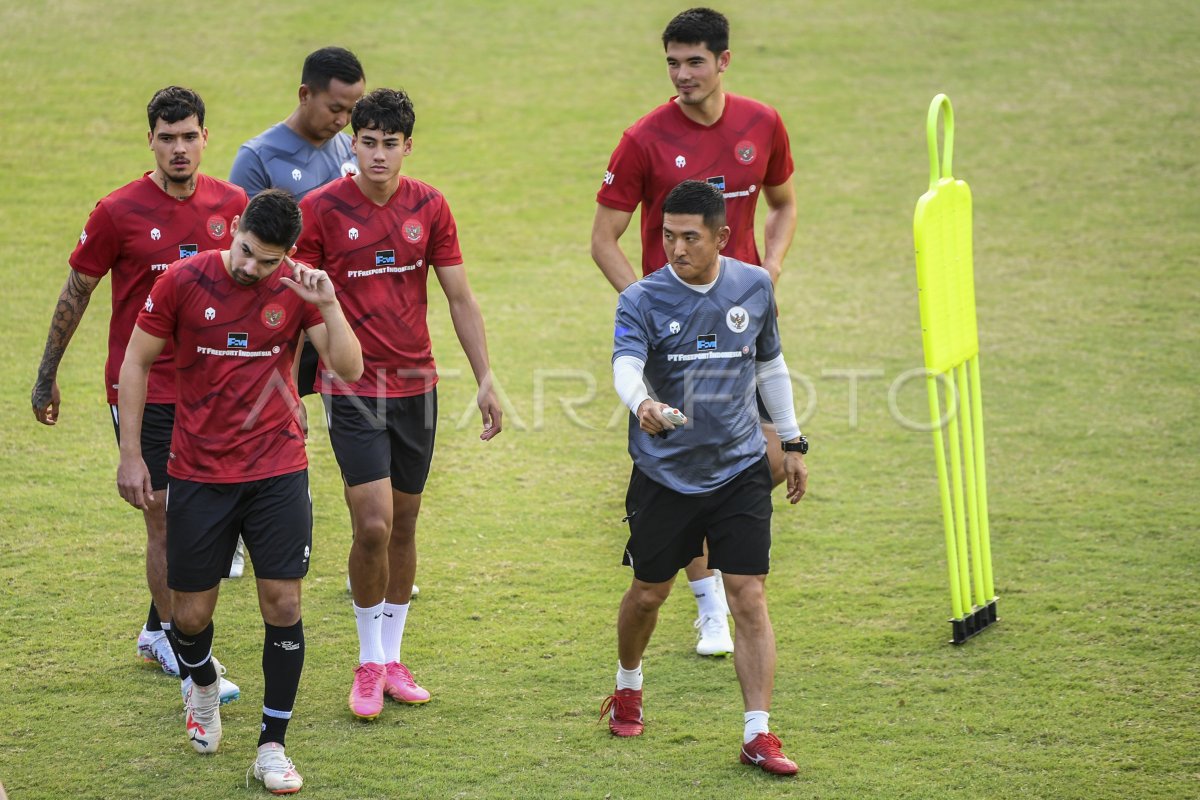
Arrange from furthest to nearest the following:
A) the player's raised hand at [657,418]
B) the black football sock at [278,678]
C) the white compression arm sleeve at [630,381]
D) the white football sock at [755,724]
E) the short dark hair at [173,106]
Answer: the short dark hair at [173,106] → the white football sock at [755,724] → the black football sock at [278,678] → the white compression arm sleeve at [630,381] → the player's raised hand at [657,418]

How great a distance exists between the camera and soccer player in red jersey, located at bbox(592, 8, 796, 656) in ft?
19.7

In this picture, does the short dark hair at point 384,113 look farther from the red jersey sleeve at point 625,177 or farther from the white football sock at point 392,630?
the white football sock at point 392,630

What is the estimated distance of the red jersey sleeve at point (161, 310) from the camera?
475 cm

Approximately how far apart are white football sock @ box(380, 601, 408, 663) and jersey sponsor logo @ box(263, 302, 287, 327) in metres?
1.52

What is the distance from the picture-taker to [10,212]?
514 inches

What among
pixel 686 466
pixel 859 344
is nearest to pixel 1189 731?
pixel 686 466

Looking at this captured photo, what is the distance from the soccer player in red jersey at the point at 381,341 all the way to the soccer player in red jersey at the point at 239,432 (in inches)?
19.0

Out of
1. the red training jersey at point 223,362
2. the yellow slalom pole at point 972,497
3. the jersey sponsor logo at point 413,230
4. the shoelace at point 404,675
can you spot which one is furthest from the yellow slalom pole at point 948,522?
the red training jersey at point 223,362

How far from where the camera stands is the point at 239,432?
4820 millimetres

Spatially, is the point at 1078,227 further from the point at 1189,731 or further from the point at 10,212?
the point at 10,212

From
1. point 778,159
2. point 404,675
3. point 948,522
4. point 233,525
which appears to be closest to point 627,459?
point 778,159

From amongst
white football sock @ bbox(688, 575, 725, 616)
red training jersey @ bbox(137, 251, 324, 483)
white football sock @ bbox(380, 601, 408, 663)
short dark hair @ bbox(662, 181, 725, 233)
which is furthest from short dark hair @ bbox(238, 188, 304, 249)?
white football sock @ bbox(688, 575, 725, 616)

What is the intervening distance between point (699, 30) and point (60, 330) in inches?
118

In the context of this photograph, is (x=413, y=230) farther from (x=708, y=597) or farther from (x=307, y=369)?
(x=708, y=597)
